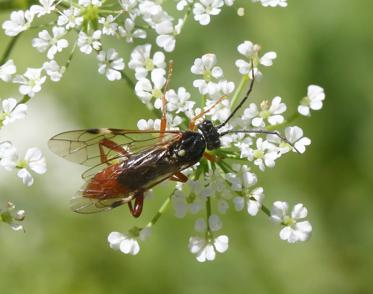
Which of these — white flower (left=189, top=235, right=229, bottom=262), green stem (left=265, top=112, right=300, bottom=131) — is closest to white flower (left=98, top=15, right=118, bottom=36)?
green stem (left=265, top=112, right=300, bottom=131)

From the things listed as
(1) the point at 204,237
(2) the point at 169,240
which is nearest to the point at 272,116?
(1) the point at 204,237

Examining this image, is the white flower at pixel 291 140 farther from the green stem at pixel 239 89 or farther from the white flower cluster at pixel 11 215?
the white flower cluster at pixel 11 215

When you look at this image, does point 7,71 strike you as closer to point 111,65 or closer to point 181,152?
point 111,65

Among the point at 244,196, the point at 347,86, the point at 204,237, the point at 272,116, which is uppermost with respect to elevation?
the point at 272,116

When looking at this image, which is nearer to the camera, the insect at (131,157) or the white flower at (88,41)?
the insect at (131,157)

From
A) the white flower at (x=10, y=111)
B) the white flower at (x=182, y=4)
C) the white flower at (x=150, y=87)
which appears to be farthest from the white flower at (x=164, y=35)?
the white flower at (x=10, y=111)

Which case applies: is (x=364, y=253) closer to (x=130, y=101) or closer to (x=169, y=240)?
(x=169, y=240)
